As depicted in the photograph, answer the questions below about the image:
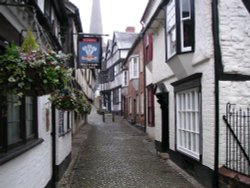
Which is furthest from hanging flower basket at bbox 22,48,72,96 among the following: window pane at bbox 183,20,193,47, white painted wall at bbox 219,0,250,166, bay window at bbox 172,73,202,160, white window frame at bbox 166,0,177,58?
white window frame at bbox 166,0,177,58

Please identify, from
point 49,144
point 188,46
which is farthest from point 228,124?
point 49,144

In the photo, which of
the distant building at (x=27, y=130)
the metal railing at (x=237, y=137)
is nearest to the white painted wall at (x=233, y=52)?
the metal railing at (x=237, y=137)

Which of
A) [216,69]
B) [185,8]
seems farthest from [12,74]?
[185,8]

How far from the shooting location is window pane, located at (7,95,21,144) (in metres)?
5.05

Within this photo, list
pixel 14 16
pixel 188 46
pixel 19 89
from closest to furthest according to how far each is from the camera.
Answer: pixel 19 89 < pixel 14 16 < pixel 188 46

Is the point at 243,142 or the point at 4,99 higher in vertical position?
the point at 4,99

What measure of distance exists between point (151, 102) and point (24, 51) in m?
15.6

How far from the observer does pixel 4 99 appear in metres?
4.38

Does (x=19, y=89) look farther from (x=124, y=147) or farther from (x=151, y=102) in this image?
(x=151, y=102)

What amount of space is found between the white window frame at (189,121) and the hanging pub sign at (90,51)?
12.4 feet

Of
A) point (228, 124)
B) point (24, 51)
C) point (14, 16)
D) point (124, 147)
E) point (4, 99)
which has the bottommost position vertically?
point (124, 147)

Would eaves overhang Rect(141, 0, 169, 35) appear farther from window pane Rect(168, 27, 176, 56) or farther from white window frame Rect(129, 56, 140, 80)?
white window frame Rect(129, 56, 140, 80)

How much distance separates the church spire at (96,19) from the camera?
93.4 m

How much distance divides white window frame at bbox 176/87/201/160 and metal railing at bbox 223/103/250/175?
119 centimetres
